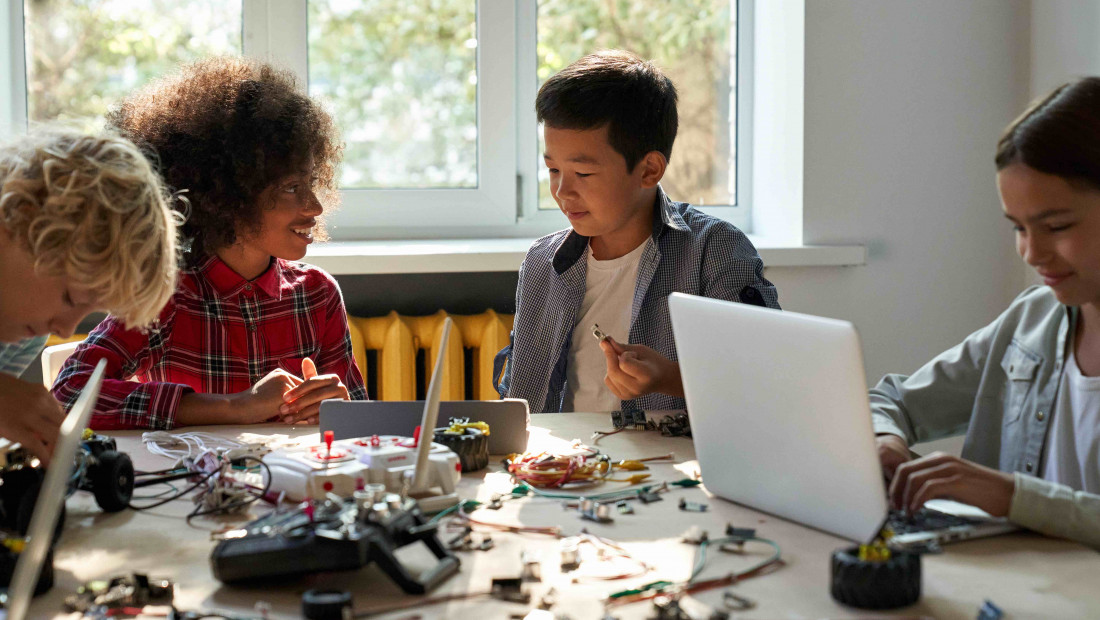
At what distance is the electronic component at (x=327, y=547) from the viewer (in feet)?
2.74

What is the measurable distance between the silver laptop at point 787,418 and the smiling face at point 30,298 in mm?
704

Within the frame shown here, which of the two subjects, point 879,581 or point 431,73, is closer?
point 879,581

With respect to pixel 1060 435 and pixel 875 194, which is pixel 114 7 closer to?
pixel 875 194

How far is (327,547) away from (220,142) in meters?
1.20

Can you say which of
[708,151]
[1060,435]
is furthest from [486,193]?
[1060,435]

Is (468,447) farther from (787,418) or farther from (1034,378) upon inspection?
(1034,378)

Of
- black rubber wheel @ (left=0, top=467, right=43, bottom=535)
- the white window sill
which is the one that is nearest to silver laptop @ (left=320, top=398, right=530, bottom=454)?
black rubber wheel @ (left=0, top=467, right=43, bottom=535)

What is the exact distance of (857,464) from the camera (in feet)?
3.03

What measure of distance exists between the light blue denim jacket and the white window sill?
1178 mm

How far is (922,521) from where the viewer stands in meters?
1.00

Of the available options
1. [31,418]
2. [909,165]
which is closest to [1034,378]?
[31,418]

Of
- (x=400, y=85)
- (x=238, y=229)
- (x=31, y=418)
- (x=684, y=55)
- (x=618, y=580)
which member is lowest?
(x=618, y=580)

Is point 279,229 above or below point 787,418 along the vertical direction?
above

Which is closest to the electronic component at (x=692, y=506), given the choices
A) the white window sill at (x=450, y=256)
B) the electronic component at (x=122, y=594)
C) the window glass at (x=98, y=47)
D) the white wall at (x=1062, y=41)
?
the electronic component at (x=122, y=594)
